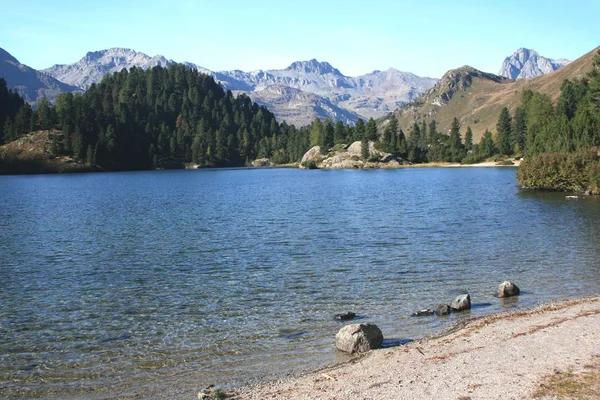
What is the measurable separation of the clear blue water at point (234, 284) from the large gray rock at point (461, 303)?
29.1 inches

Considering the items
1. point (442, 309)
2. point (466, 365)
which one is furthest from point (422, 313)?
point (466, 365)

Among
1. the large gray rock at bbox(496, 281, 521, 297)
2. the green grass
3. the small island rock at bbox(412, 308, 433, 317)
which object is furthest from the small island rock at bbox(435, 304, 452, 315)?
the green grass

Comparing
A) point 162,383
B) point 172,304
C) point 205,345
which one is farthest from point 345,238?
point 162,383

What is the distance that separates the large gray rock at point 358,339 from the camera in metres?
20.7

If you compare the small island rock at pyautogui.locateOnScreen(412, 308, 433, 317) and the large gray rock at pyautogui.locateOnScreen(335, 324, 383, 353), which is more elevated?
the large gray rock at pyautogui.locateOnScreen(335, 324, 383, 353)

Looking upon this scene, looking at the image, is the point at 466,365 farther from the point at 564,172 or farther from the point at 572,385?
the point at 564,172

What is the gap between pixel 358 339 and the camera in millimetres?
20750

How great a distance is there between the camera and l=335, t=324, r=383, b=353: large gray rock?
68.0 ft

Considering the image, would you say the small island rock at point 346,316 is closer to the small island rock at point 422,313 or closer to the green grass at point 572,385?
the small island rock at point 422,313

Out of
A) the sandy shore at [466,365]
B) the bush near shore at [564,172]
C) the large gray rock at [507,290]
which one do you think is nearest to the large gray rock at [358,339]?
the sandy shore at [466,365]

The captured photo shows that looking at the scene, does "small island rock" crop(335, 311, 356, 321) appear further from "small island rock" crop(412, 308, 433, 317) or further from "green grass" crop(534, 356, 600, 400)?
"green grass" crop(534, 356, 600, 400)

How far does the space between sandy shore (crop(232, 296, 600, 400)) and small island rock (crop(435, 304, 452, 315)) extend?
311 cm

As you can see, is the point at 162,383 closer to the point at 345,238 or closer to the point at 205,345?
the point at 205,345

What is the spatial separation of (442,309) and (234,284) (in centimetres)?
1351
